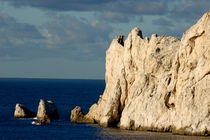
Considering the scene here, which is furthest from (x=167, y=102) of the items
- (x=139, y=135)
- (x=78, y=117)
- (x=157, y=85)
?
(x=78, y=117)

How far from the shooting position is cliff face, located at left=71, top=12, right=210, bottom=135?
101500 millimetres

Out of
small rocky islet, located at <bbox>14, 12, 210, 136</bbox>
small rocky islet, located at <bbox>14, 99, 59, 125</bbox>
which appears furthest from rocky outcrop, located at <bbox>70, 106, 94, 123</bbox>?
small rocky islet, located at <bbox>14, 99, 59, 125</bbox>

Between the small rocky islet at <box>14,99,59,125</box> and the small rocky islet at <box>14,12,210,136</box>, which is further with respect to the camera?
the small rocky islet at <box>14,99,59,125</box>

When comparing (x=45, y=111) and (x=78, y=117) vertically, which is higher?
(x=45, y=111)

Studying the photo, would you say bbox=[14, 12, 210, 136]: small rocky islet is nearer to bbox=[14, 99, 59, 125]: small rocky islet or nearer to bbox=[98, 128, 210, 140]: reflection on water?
bbox=[14, 99, 59, 125]: small rocky islet

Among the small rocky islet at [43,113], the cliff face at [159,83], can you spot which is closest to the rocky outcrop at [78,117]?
the cliff face at [159,83]

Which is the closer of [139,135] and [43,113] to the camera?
[139,135]

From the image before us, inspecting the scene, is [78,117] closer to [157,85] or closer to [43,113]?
[43,113]

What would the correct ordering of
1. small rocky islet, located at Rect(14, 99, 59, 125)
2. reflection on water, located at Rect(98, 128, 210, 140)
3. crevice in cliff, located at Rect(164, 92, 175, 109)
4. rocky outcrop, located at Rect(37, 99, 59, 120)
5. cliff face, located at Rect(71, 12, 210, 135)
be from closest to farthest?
reflection on water, located at Rect(98, 128, 210, 140), cliff face, located at Rect(71, 12, 210, 135), crevice in cliff, located at Rect(164, 92, 175, 109), small rocky islet, located at Rect(14, 99, 59, 125), rocky outcrop, located at Rect(37, 99, 59, 120)

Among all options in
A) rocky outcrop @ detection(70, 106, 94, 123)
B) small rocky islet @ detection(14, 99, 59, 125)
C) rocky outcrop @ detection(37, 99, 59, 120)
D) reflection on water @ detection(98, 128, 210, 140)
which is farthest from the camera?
rocky outcrop @ detection(37, 99, 59, 120)

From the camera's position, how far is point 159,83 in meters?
111

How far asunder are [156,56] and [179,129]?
1791 cm

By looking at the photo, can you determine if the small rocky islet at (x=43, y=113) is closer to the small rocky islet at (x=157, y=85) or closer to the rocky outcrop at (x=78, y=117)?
the small rocky islet at (x=157, y=85)

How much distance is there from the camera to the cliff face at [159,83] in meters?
102
